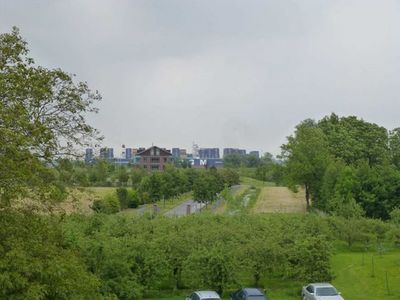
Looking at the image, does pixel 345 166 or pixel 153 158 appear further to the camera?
pixel 153 158

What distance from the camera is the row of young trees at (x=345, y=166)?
1726 inches

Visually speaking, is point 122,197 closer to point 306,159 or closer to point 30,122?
point 306,159

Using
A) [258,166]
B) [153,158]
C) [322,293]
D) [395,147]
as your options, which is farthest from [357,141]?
[153,158]

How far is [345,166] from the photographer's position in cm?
5084

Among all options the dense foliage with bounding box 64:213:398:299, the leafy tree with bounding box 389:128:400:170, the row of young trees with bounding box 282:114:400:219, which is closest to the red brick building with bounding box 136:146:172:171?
the row of young trees with bounding box 282:114:400:219

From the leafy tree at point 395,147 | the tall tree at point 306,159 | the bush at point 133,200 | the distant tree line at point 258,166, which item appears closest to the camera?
the tall tree at point 306,159

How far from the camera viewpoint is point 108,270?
21.6 metres

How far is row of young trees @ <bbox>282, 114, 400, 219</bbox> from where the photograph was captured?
43844 millimetres

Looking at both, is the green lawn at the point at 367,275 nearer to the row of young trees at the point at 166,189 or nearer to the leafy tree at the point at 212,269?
the leafy tree at the point at 212,269

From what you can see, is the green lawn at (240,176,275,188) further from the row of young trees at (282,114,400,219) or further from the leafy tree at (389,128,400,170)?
the leafy tree at (389,128,400,170)

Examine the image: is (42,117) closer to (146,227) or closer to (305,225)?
(146,227)

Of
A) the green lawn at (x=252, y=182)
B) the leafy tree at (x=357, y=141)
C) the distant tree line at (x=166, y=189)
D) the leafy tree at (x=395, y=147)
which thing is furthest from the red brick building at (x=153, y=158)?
the leafy tree at (x=395, y=147)

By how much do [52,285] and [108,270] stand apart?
1033 centimetres

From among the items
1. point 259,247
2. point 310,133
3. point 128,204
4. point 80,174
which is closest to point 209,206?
point 128,204
